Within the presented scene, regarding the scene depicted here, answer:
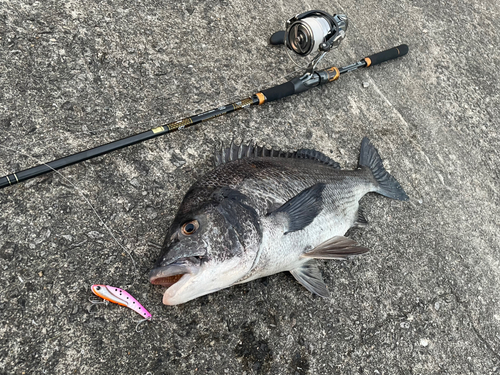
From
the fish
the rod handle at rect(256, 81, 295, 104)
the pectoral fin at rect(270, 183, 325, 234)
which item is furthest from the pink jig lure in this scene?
the rod handle at rect(256, 81, 295, 104)

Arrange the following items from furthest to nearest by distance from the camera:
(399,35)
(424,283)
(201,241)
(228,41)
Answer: (399,35) → (228,41) → (424,283) → (201,241)

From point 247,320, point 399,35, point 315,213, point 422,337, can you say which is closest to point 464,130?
point 399,35

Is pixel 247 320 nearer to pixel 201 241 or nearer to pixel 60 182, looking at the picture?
pixel 201 241

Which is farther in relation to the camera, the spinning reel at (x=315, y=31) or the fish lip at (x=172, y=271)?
the spinning reel at (x=315, y=31)

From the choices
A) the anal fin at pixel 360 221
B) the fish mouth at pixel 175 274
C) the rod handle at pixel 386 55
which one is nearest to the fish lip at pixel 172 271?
the fish mouth at pixel 175 274

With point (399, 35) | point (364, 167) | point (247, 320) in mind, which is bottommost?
point (247, 320)

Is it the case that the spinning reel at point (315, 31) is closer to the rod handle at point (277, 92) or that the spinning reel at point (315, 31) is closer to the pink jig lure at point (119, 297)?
the rod handle at point (277, 92)

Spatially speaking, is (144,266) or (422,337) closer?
(144,266)
